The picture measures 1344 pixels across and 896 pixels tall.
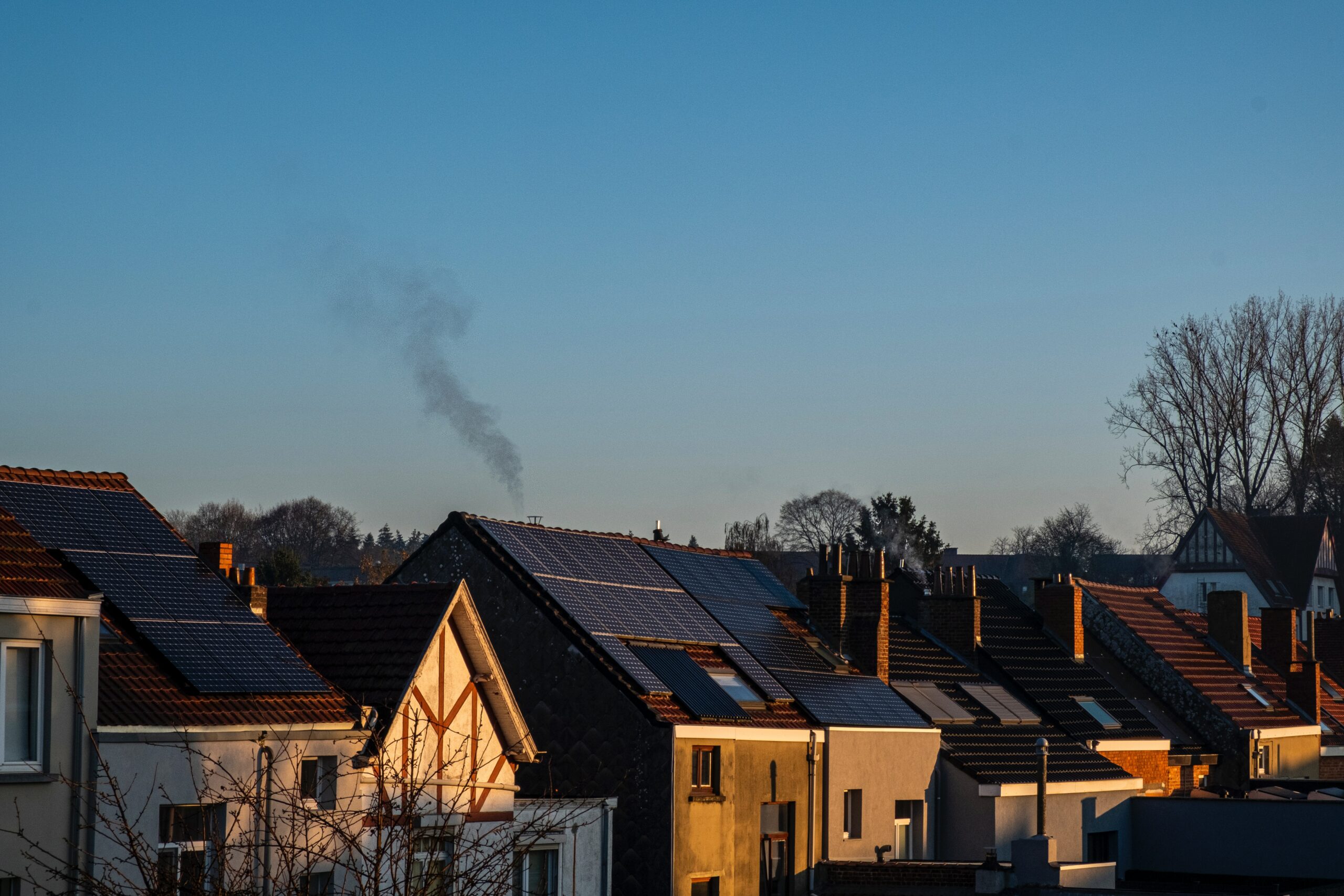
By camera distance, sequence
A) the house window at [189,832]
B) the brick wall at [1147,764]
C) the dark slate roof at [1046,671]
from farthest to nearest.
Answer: the brick wall at [1147,764] → the dark slate roof at [1046,671] → the house window at [189,832]

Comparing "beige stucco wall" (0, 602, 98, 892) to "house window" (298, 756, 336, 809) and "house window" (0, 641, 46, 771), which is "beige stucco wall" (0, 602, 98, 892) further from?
"house window" (298, 756, 336, 809)

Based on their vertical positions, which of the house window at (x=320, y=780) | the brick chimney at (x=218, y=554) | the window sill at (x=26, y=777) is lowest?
the house window at (x=320, y=780)

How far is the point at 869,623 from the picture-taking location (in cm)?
3566

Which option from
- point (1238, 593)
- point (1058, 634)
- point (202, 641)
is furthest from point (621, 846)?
point (1238, 593)

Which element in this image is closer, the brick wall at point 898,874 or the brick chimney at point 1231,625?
the brick wall at point 898,874

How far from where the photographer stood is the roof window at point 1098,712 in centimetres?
4097

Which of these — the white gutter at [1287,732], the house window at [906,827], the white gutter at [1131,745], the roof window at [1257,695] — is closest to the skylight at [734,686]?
the house window at [906,827]

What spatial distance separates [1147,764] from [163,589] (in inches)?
1085

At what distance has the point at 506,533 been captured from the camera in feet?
101

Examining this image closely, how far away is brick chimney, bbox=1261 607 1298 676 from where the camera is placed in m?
53.6

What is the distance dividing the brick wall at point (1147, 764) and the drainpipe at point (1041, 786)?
5.76m

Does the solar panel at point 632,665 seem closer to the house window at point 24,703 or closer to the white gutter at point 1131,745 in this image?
the house window at point 24,703

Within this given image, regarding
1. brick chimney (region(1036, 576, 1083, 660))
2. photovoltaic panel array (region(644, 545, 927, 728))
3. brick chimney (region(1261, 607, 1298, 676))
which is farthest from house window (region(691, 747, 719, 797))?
brick chimney (region(1261, 607, 1298, 676))

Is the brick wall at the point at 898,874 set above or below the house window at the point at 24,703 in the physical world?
below
